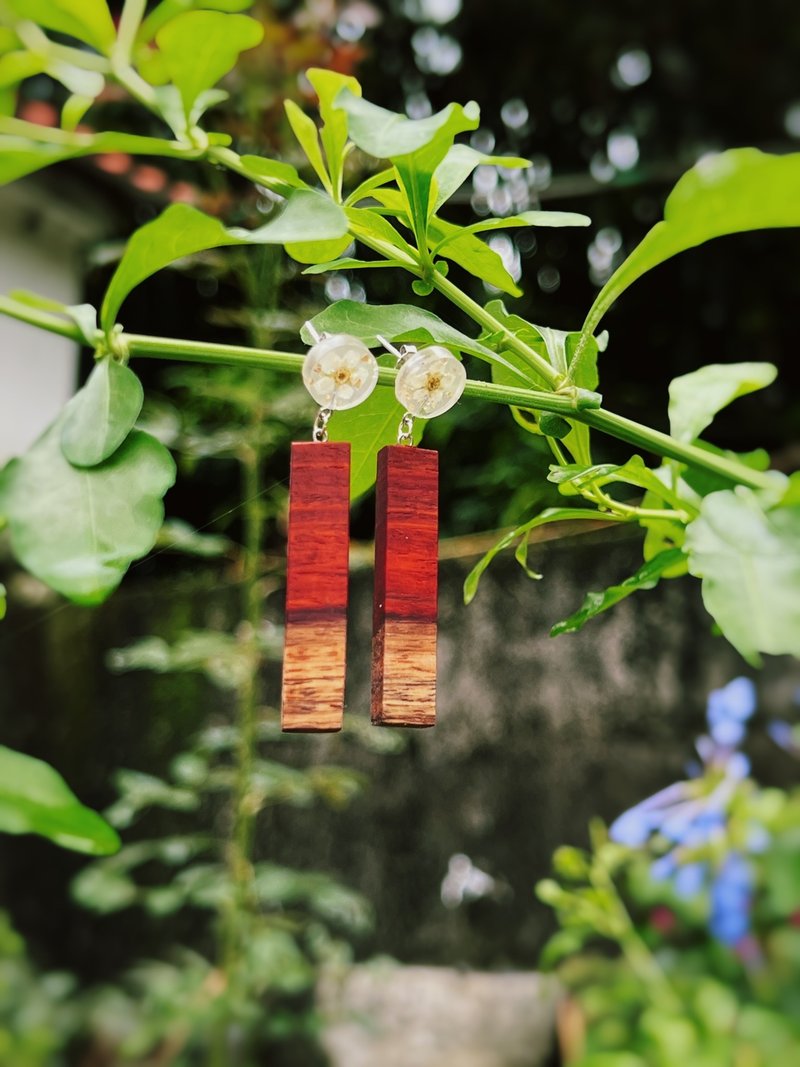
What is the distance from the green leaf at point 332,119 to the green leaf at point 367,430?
0.10 metres

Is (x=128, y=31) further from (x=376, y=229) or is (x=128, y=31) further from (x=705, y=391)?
(x=705, y=391)

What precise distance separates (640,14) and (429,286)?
1.92m

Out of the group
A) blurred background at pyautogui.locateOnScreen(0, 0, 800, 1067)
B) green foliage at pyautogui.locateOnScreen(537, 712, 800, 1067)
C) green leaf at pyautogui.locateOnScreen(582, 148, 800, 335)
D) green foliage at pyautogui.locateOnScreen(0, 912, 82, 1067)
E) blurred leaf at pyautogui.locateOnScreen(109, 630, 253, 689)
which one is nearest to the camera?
green leaf at pyautogui.locateOnScreen(582, 148, 800, 335)

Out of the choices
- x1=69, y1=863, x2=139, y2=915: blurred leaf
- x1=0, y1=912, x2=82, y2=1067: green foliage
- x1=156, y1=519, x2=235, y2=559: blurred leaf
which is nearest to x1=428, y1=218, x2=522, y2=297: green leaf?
x1=156, y1=519, x2=235, y2=559: blurred leaf

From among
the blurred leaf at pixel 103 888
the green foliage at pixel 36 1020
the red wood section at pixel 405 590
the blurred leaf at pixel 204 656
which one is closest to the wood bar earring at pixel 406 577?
the red wood section at pixel 405 590

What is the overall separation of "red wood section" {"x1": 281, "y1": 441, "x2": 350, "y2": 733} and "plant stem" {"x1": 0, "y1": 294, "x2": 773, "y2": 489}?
2.1 inches

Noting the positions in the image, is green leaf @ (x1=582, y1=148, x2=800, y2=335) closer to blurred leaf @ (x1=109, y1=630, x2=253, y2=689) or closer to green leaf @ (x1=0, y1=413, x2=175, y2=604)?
green leaf @ (x1=0, y1=413, x2=175, y2=604)

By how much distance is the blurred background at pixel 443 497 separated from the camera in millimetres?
1586

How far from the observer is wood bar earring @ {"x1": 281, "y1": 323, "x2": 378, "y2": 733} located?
1.29ft

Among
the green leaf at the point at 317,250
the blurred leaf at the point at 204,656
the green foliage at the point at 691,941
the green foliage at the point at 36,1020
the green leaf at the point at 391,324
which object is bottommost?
the green foliage at the point at 36,1020

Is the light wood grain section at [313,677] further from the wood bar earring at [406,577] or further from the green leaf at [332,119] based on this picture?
the green leaf at [332,119]

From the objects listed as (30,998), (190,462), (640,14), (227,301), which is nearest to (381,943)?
(30,998)

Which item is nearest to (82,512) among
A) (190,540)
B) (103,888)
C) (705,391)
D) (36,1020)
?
(705,391)

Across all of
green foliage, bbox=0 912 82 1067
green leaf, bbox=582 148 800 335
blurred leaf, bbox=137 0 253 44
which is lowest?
green foliage, bbox=0 912 82 1067
